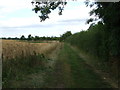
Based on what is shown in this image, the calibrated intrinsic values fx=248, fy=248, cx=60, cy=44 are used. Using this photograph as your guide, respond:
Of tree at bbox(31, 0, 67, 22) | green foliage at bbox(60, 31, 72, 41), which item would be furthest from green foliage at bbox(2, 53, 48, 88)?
green foliage at bbox(60, 31, 72, 41)

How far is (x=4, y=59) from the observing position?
1303cm

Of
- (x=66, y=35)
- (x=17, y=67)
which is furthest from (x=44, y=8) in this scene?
(x=66, y=35)

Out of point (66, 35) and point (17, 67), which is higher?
point (66, 35)

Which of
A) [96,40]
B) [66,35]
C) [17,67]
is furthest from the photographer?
[66,35]

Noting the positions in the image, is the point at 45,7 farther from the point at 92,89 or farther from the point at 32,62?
the point at 92,89

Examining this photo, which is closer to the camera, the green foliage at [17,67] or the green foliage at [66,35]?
the green foliage at [17,67]

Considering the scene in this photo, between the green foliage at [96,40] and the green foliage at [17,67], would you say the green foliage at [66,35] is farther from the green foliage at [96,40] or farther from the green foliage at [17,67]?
the green foliage at [17,67]

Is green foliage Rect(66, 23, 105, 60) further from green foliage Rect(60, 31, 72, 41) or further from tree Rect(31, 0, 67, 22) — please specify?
green foliage Rect(60, 31, 72, 41)

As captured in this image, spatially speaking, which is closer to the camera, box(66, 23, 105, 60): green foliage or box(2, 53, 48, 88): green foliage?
box(2, 53, 48, 88): green foliage

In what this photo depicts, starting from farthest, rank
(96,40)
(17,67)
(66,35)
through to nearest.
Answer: (66,35), (96,40), (17,67)

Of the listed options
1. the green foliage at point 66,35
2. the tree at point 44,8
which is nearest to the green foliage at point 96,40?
the tree at point 44,8

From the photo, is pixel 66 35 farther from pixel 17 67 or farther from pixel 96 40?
pixel 17 67

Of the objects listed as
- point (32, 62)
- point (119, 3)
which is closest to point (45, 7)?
point (32, 62)

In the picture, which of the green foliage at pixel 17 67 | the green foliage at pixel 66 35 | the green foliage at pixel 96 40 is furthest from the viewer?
the green foliage at pixel 66 35
